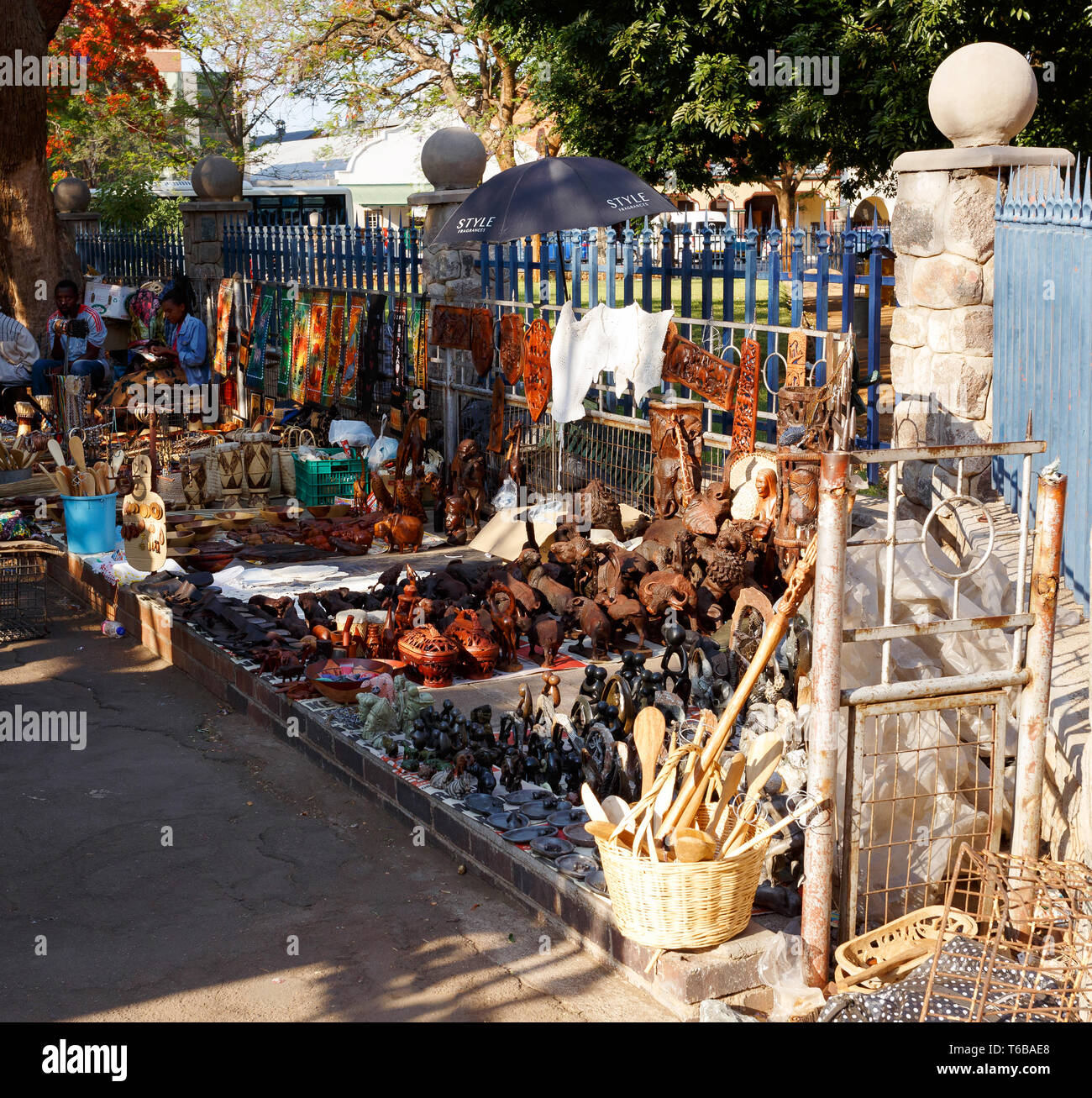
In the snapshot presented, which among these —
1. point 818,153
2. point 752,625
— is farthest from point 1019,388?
point 818,153

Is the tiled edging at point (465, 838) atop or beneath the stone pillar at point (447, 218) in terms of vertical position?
beneath

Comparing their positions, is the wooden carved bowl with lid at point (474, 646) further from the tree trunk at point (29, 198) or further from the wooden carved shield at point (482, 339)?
the tree trunk at point (29, 198)

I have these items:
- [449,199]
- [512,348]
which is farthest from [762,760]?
[449,199]

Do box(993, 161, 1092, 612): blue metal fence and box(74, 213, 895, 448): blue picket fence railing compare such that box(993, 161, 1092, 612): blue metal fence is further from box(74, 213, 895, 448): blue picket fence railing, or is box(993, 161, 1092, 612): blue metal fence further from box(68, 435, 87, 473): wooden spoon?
box(68, 435, 87, 473): wooden spoon

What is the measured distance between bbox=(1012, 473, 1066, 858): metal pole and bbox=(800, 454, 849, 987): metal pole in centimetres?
74

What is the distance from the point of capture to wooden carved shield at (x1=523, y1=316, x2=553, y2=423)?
405 inches

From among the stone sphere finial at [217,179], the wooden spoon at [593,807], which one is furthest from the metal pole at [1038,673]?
the stone sphere finial at [217,179]

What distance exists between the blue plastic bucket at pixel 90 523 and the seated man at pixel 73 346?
5.51 metres

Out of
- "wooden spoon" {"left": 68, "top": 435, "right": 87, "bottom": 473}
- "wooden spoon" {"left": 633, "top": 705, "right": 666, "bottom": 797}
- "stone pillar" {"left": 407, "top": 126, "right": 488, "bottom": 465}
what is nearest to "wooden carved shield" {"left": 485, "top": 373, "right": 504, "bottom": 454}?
"stone pillar" {"left": 407, "top": 126, "right": 488, "bottom": 465}

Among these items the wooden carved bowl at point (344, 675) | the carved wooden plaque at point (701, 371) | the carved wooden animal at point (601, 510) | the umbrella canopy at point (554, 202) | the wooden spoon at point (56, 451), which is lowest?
the wooden carved bowl at point (344, 675)

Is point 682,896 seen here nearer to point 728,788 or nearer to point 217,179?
point 728,788

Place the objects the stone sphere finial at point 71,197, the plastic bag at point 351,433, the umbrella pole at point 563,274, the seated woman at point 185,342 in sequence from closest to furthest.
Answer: the umbrella pole at point 563,274, the plastic bag at point 351,433, the seated woman at point 185,342, the stone sphere finial at point 71,197

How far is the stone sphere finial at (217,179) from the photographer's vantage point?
17.3 meters

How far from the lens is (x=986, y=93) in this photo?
23.8 ft
